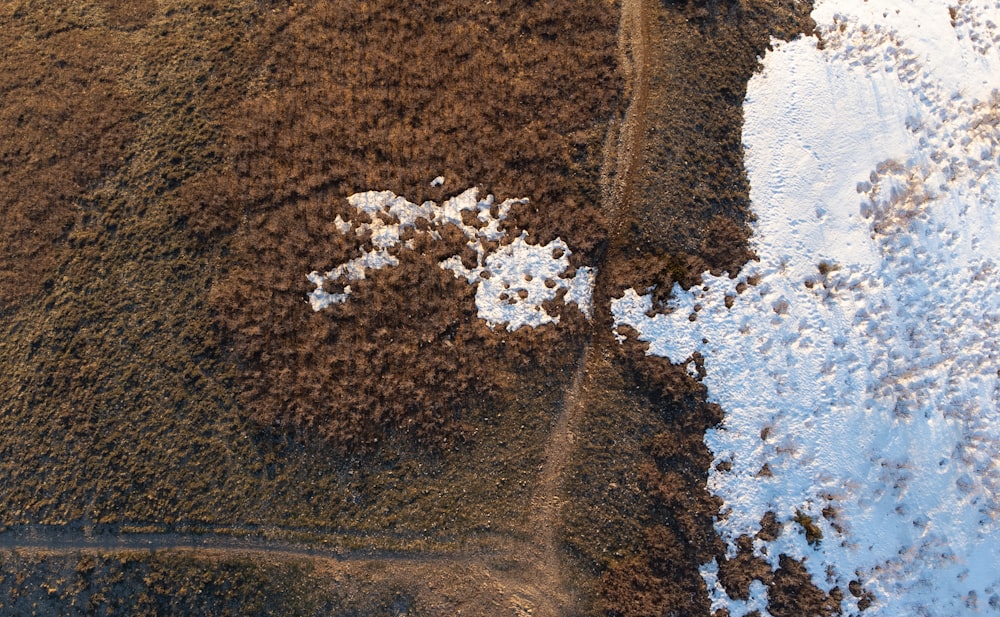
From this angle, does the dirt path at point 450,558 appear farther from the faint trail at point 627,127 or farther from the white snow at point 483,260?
the faint trail at point 627,127

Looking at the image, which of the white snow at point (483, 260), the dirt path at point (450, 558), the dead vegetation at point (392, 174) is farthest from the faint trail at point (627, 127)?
the dirt path at point (450, 558)

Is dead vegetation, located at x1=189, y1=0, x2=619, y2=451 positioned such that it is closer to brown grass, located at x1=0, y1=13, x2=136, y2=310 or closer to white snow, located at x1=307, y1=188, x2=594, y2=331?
white snow, located at x1=307, y1=188, x2=594, y2=331

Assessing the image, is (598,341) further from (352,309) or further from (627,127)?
(352,309)

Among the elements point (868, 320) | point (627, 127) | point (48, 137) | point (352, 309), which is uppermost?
point (627, 127)

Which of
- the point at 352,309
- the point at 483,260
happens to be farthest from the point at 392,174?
the point at 352,309

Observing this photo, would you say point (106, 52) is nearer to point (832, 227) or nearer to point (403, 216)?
point (403, 216)
